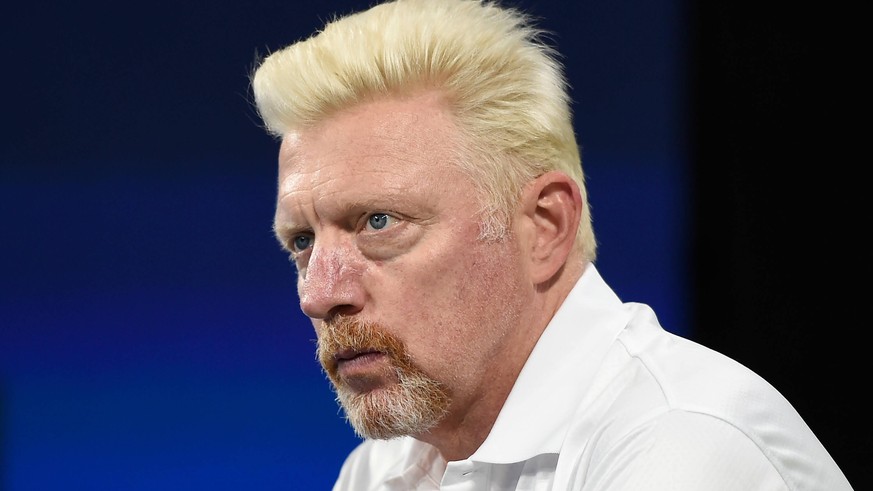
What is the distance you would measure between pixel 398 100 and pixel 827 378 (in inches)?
44.4

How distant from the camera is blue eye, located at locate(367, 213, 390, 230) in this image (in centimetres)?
119

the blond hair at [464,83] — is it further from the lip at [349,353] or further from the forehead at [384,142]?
the lip at [349,353]

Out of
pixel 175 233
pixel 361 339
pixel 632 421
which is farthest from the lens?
pixel 175 233

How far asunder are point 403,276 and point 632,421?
305 mm

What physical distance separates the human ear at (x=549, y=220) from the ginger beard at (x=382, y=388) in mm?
187

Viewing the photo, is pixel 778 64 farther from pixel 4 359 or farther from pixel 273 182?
pixel 4 359

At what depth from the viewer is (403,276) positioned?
1.19 metres

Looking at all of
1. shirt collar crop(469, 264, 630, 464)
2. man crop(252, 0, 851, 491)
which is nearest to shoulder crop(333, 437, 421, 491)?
man crop(252, 0, 851, 491)

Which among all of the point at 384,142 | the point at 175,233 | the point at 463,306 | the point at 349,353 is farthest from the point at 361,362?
the point at 175,233

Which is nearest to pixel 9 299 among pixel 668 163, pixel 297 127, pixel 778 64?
pixel 297 127

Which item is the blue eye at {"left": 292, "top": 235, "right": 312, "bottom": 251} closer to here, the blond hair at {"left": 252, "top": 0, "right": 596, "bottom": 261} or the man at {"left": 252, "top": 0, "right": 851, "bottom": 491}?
the man at {"left": 252, "top": 0, "right": 851, "bottom": 491}

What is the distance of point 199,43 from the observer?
7.48 ft

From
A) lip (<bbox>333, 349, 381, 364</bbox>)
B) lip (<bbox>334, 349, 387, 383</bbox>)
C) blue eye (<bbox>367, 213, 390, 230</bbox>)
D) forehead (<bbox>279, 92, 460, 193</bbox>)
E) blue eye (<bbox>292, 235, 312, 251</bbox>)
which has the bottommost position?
lip (<bbox>334, 349, 387, 383</bbox>)

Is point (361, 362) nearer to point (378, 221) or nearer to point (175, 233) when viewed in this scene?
point (378, 221)
